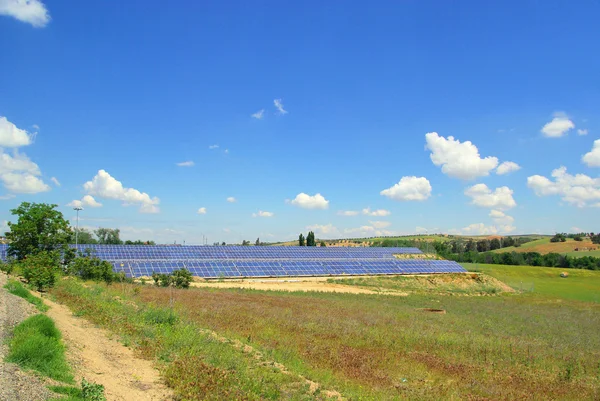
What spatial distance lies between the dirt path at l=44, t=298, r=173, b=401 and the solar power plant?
4639 centimetres

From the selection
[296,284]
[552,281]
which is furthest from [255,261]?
[552,281]

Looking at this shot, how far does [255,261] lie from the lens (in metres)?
73.2

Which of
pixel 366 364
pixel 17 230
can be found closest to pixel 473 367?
pixel 366 364

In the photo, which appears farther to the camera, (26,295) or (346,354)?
(26,295)

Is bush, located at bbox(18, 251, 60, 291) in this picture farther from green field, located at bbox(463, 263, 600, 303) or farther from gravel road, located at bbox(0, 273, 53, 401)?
green field, located at bbox(463, 263, 600, 303)

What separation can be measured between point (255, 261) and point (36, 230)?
3938 centimetres

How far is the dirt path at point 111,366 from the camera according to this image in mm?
9609

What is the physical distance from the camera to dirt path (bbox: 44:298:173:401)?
9609 millimetres

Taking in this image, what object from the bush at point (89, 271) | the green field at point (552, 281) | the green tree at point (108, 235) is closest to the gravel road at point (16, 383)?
the bush at point (89, 271)

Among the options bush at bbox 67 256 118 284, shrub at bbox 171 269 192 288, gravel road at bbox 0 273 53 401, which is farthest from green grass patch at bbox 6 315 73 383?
shrub at bbox 171 269 192 288

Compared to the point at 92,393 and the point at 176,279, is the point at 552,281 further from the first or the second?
the point at 92,393

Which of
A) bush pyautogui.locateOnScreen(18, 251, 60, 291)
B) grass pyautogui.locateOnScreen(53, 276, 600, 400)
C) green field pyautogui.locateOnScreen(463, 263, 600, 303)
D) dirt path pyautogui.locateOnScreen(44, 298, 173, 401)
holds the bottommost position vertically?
Result: green field pyautogui.locateOnScreen(463, 263, 600, 303)

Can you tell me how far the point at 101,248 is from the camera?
6800cm

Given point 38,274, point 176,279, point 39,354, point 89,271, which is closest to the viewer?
point 39,354
